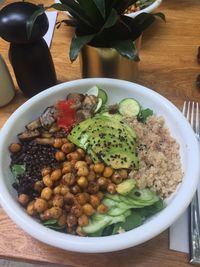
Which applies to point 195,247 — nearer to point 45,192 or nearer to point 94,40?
point 45,192

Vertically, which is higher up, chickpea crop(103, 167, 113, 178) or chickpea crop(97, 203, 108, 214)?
chickpea crop(103, 167, 113, 178)

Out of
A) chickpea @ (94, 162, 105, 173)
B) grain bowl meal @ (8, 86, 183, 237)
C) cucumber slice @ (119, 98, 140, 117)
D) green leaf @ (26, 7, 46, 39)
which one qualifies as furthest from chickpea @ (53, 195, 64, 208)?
green leaf @ (26, 7, 46, 39)

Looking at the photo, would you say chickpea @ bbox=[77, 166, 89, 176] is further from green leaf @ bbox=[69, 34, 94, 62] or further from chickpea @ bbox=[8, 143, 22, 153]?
green leaf @ bbox=[69, 34, 94, 62]

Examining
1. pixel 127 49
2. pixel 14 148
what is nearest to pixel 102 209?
pixel 14 148

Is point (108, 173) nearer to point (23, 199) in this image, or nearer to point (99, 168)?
point (99, 168)

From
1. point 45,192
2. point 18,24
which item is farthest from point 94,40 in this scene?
point 45,192

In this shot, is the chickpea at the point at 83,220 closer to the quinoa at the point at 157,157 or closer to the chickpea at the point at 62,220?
the chickpea at the point at 62,220

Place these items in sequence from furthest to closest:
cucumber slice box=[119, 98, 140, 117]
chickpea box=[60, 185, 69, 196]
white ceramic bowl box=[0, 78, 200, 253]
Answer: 1. cucumber slice box=[119, 98, 140, 117]
2. chickpea box=[60, 185, 69, 196]
3. white ceramic bowl box=[0, 78, 200, 253]
